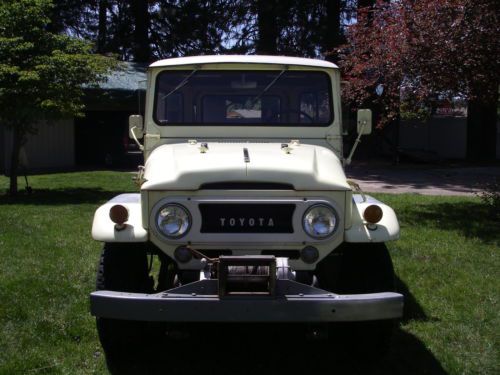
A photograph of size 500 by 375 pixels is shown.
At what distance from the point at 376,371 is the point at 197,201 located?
1661 mm

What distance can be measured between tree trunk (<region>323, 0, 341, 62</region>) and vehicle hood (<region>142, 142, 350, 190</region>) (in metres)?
16.4

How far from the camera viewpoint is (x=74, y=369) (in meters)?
4.45

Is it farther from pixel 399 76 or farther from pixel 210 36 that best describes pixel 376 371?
pixel 210 36

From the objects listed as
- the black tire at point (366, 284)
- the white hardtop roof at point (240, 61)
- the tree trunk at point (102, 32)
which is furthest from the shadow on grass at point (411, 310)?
the tree trunk at point (102, 32)

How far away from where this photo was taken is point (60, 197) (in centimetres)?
1309

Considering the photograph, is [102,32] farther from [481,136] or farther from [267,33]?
[481,136]

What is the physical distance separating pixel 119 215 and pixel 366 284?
169cm

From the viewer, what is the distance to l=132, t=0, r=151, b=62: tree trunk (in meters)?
25.8

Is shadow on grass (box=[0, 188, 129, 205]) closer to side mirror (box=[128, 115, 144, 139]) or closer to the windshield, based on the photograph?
side mirror (box=[128, 115, 144, 139])

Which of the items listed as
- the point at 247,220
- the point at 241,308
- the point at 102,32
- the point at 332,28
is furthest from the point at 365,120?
the point at 102,32

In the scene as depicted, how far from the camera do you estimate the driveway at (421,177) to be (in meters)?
14.6

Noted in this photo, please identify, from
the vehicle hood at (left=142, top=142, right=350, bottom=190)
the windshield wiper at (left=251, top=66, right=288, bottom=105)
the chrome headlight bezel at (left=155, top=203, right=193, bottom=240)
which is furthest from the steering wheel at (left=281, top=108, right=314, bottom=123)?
the chrome headlight bezel at (left=155, top=203, right=193, bottom=240)

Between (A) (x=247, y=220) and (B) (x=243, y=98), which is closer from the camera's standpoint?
(A) (x=247, y=220)

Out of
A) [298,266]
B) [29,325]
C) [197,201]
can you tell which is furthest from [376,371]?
[29,325]
